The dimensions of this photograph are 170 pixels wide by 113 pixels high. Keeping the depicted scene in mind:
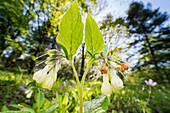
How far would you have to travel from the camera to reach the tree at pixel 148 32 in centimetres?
1245

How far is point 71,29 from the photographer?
0.45m

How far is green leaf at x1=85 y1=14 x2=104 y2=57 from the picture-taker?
450 millimetres

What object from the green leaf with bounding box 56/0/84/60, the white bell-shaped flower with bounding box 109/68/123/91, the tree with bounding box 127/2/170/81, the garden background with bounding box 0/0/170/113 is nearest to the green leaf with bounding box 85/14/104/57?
the green leaf with bounding box 56/0/84/60

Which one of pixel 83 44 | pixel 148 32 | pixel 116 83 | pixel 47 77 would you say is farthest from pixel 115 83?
pixel 148 32

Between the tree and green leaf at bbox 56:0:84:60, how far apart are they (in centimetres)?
1369

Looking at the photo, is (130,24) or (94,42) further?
(130,24)

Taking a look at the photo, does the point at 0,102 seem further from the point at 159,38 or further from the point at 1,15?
the point at 159,38

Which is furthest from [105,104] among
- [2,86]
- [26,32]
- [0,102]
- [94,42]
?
[26,32]

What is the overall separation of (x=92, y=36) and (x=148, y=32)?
52.2ft

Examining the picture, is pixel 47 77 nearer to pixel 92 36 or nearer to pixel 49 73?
pixel 49 73

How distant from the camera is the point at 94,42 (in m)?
0.48

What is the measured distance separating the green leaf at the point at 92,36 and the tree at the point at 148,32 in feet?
44.7

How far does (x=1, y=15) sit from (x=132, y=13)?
47.6ft

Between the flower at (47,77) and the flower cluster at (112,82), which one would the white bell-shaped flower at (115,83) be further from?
the flower at (47,77)
